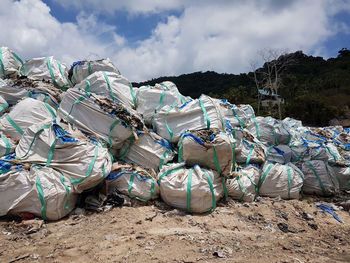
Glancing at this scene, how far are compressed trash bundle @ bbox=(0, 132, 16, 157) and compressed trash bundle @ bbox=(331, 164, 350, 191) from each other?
14.3ft

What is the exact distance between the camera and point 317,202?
340cm

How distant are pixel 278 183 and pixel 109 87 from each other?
2583mm

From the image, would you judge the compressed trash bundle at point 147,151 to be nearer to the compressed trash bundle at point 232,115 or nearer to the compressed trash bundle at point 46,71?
the compressed trash bundle at point 232,115

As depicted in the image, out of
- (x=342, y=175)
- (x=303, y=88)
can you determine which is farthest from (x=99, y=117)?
(x=303, y=88)

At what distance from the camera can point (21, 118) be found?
2.93 meters

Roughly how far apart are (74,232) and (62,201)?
0.33 m

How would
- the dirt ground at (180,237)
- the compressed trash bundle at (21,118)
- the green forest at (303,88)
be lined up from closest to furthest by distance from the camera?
the dirt ground at (180,237) → the compressed trash bundle at (21,118) → the green forest at (303,88)

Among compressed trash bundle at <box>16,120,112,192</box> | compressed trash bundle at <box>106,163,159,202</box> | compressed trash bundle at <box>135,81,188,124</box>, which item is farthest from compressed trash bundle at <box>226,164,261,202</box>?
compressed trash bundle at <box>16,120,112,192</box>

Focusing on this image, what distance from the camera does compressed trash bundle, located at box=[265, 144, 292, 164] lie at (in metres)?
3.78

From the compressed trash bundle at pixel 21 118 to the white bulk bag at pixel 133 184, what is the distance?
3.83 ft

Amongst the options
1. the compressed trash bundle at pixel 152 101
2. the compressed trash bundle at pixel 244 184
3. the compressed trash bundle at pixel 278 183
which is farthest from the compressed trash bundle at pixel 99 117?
the compressed trash bundle at pixel 278 183

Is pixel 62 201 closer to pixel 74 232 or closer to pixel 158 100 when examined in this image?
pixel 74 232

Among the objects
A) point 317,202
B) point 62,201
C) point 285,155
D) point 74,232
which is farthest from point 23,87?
point 317,202

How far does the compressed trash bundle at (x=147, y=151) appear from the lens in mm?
3039
